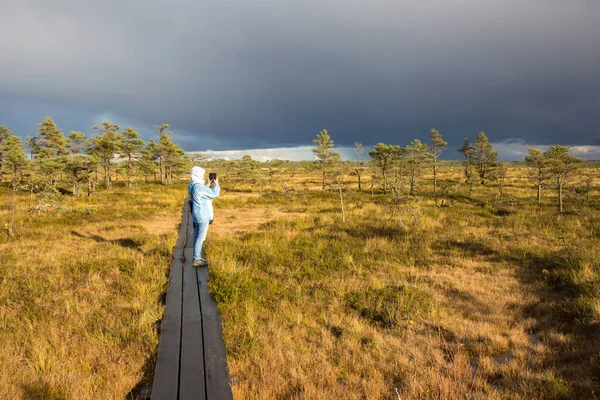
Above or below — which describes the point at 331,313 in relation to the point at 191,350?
below

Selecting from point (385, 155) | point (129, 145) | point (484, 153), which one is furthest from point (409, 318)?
point (484, 153)

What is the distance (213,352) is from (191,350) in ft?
0.95

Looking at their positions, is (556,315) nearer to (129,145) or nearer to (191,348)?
(191,348)

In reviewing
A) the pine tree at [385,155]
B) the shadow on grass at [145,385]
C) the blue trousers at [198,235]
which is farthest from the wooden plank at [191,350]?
the pine tree at [385,155]

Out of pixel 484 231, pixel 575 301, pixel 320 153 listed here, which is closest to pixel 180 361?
pixel 575 301

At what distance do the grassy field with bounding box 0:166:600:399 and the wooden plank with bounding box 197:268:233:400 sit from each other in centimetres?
23

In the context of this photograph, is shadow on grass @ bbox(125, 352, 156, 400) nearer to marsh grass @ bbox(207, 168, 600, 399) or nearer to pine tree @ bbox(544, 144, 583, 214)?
marsh grass @ bbox(207, 168, 600, 399)

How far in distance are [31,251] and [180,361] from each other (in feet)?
30.0

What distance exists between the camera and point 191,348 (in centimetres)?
358

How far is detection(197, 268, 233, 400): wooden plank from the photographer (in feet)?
9.50

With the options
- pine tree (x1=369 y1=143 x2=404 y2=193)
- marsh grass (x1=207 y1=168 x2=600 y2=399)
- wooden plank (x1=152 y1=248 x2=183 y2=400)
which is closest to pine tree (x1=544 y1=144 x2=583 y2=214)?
marsh grass (x1=207 y1=168 x2=600 y2=399)

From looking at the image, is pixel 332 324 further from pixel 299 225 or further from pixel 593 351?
pixel 299 225

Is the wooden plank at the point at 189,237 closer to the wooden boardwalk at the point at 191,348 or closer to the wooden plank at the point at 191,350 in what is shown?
the wooden boardwalk at the point at 191,348

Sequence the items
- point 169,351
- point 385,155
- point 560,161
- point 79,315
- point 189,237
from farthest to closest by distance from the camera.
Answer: point 385,155 < point 560,161 < point 189,237 < point 79,315 < point 169,351
